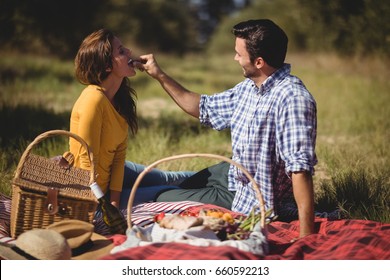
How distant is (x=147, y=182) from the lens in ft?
16.0

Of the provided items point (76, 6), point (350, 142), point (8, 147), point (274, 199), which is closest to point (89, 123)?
point (274, 199)

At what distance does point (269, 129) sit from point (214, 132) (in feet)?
11.4

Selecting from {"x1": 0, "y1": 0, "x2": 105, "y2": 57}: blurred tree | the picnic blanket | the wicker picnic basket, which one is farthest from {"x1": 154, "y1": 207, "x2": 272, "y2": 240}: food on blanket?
{"x1": 0, "y1": 0, "x2": 105, "y2": 57}: blurred tree

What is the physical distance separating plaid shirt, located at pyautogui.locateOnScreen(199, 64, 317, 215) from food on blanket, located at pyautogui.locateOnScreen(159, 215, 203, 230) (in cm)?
73

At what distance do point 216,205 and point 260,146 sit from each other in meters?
0.60

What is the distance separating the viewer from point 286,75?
3.89 metres

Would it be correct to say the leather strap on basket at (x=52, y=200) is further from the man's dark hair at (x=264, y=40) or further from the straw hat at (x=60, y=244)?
the man's dark hair at (x=264, y=40)

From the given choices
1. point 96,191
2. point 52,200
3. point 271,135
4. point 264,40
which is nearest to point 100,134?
point 96,191

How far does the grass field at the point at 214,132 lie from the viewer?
477 cm

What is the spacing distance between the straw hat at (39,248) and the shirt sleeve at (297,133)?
1.44 metres

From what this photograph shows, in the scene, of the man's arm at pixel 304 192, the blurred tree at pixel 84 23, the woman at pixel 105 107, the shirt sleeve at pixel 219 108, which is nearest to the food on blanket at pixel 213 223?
the man's arm at pixel 304 192
